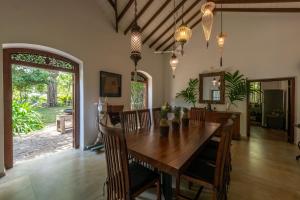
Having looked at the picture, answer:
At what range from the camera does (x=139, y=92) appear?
6723 millimetres

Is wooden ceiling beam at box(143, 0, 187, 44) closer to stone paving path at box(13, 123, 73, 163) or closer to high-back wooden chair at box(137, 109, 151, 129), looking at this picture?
high-back wooden chair at box(137, 109, 151, 129)

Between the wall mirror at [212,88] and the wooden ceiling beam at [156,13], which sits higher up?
the wooden ceiling beam at [156,13]

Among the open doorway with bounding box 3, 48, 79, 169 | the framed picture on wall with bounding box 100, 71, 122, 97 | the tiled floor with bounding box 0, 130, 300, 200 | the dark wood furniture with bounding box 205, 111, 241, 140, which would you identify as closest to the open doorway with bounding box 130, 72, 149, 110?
the framed picture on wall with bounding box 100, 71, 122, 97

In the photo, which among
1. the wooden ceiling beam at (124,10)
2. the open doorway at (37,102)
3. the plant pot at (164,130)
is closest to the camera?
the plant pot at (164,130)

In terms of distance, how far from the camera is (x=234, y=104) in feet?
18.5

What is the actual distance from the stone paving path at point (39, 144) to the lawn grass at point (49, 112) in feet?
1.39

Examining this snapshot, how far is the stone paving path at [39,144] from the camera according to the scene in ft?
12.0

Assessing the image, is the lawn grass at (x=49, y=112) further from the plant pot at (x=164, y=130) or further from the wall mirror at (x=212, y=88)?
the wall mirror at (x=212, y=88)

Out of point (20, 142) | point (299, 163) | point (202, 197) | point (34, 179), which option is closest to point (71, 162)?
point (34, 179)

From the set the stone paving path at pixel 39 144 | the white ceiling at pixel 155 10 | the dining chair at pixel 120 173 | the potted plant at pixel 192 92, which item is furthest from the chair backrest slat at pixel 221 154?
the potted plant at pixel 192 92

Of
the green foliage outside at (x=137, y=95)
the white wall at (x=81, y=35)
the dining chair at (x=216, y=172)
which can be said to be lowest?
the dining chair at (x=216, y=172)

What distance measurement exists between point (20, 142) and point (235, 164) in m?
5.04

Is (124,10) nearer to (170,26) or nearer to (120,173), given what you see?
(170,26)

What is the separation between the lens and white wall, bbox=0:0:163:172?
9.55ft
